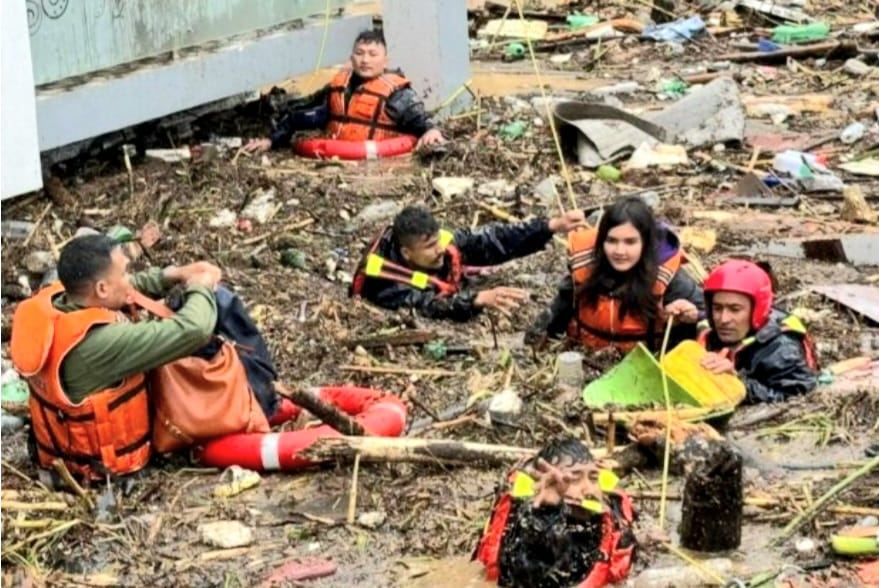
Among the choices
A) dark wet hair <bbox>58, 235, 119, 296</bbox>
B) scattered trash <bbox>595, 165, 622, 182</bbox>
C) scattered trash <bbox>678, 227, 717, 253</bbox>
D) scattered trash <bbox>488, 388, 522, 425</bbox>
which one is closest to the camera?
dark wet hair <bbox>58, 235, 119, 296</bbox>

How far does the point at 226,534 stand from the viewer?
713 centimetres

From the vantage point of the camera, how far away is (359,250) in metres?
11.6

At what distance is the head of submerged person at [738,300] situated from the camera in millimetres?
8414

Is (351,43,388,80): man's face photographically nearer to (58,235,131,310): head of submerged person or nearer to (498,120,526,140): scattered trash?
→ (498,120,526,140): scattered trash

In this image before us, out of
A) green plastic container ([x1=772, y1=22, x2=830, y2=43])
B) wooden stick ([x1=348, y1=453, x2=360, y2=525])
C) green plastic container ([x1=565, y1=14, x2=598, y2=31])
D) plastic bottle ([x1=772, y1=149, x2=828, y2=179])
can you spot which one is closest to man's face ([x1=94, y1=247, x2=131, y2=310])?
wooden stick ([x1=348, y1=453, x2=360, y2=525])

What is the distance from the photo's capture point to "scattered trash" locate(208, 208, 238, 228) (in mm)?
11844

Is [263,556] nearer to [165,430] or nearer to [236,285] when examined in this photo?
[165,430]

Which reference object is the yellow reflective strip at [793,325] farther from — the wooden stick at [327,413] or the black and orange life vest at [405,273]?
the black and orange life vest at [405,273]

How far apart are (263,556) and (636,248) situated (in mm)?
2913

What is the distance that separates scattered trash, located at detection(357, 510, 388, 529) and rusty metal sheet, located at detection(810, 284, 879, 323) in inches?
144

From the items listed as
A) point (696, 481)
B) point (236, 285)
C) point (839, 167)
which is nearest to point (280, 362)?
point (236, 285)

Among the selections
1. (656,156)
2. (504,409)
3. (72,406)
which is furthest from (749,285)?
(656,156)

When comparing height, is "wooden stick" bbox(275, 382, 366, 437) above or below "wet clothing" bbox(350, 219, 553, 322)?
above

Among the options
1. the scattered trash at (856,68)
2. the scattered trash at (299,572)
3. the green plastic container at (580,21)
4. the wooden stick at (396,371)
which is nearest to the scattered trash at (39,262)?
the wooden stick at (396,371)
